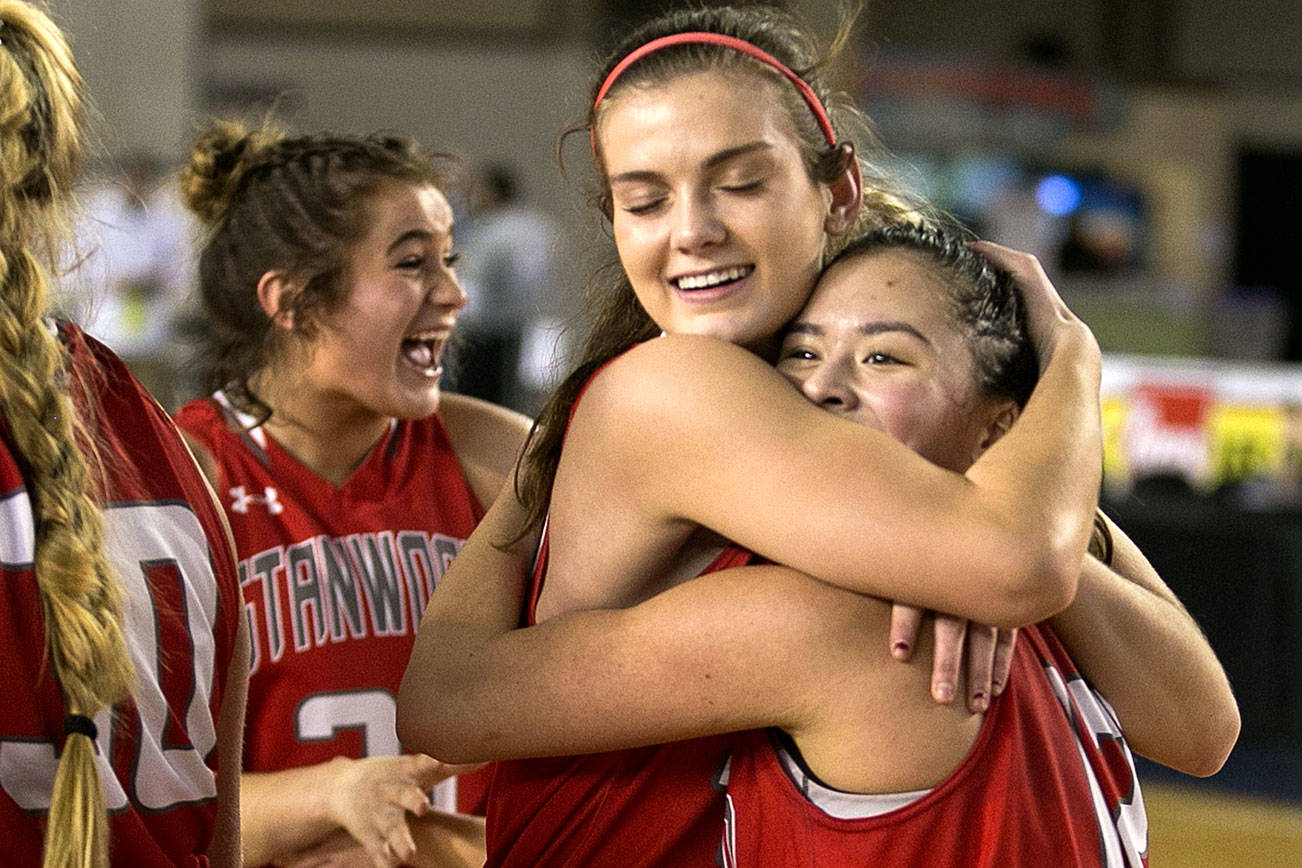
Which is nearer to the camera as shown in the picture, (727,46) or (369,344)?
(727,46)

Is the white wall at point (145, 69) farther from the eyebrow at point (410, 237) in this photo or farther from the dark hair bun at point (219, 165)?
the eyebrow at point (410, 237)

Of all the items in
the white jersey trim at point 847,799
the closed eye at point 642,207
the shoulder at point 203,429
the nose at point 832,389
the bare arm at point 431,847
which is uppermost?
the closed eye at point 642,207

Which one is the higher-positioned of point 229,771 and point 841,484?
point 841,484

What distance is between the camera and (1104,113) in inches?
639

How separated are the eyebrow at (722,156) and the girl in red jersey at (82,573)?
0.57m

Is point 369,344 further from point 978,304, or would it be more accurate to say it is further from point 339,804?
point 978,304

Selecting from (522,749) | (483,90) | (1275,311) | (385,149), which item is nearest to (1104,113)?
(1275,311)

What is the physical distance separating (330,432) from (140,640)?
4.14 feet

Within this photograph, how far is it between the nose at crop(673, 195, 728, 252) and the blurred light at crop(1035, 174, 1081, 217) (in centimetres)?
1482

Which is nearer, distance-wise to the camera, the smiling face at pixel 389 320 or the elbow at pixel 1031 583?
the elbow at pixel 1031 583

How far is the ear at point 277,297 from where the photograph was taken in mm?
2635

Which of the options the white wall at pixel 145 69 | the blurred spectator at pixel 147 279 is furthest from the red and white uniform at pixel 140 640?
the white wall at pixel 145 69

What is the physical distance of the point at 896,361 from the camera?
5.08 ft

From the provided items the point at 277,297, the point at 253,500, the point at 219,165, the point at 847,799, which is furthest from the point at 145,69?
the point at 847,799
